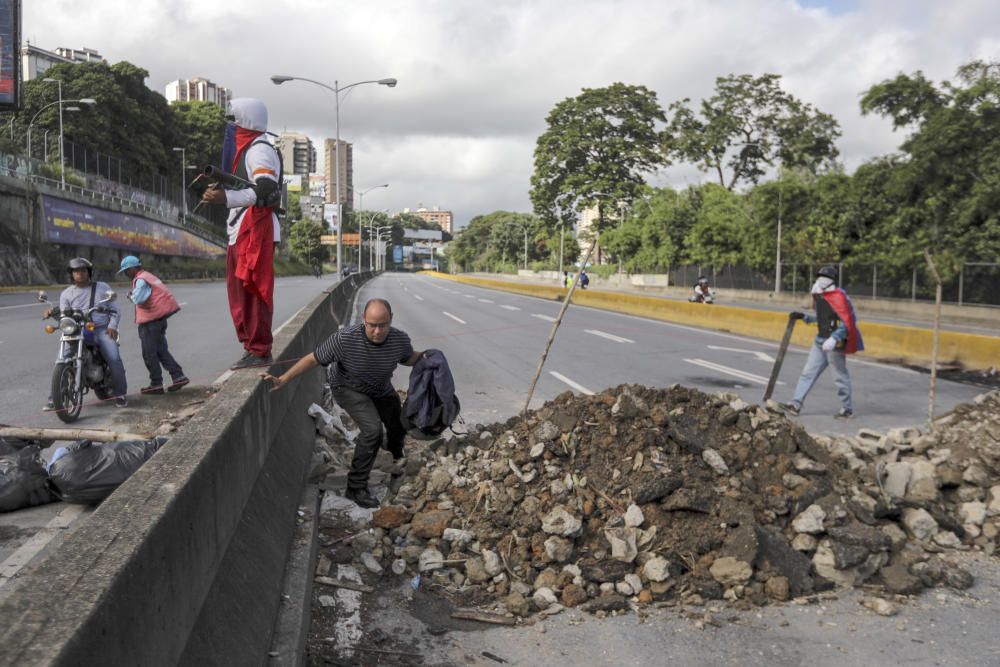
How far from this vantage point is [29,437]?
501 centimetres

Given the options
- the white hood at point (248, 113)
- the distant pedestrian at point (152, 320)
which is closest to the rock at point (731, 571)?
the white hood at point (248, 113)

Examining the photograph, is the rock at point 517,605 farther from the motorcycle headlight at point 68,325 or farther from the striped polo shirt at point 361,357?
the motorcycle headlight at point 68,325

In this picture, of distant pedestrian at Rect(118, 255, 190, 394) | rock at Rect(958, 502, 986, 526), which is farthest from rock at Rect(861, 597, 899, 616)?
distant pedestrian at Rect(118, 255, 190, 394)

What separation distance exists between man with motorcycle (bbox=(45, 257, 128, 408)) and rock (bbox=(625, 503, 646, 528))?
5.74 m

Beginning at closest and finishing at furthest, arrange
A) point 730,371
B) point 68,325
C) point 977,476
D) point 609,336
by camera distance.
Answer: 1. point 977,476
2. point 68,325
3. point 730,371
4. point 609,336

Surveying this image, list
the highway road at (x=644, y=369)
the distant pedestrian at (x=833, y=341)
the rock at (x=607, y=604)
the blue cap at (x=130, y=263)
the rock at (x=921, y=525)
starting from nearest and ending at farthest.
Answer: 1. the rock at (x=607, y=604)
2. the rock at (x=921, y=525)
3. the blue cap at (x=130, y=263)
4. the distant pedestrian at (x=833, y=341)
5. the highway road at (x=644, y=369)

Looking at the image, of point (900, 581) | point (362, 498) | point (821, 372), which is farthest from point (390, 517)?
point (821, 372)

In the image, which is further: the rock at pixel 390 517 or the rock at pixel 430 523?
the rock at pixel 390 517

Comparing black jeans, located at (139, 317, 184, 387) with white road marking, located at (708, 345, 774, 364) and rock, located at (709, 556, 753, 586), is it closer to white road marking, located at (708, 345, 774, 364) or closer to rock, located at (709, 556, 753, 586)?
rock, located at (709, 556, 753, 586)

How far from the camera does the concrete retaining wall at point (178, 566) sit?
5.76ft

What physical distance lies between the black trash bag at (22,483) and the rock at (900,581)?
15.9 ft

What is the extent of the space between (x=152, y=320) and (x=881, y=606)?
7.57 meters

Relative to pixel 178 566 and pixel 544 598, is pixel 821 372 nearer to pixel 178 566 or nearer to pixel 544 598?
pixel 544 598

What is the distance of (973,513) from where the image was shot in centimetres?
525
